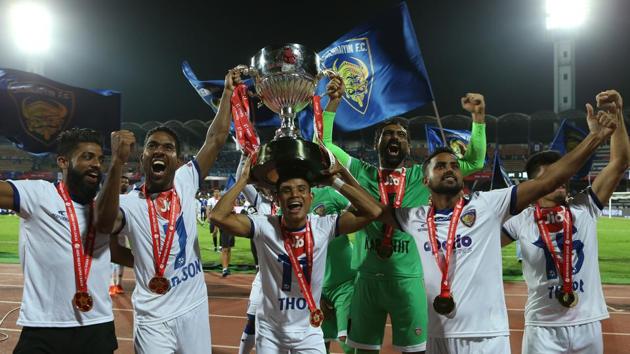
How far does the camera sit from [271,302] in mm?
3160

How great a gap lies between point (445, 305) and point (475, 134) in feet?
4.89

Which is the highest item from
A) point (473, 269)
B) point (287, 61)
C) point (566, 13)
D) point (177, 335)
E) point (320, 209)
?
point (566, 13)

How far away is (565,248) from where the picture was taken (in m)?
3.38

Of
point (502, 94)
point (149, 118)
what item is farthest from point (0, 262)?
point (502, 94)

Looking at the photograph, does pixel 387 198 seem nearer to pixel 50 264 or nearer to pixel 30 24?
pixel 50 264

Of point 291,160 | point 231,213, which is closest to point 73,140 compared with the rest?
point 231,213

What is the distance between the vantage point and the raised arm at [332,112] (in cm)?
366

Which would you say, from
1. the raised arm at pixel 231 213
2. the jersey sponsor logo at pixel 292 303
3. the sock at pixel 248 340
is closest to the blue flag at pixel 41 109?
the sock at pixel 248 340

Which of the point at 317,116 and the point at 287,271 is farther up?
the point at 317,116

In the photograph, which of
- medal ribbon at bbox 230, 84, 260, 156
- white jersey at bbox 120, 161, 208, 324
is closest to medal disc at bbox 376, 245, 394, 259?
medal ribbon at bbox 230, 84, 260, 156

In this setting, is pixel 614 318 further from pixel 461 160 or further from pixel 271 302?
pixel 271 302

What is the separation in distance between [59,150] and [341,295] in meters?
2.81

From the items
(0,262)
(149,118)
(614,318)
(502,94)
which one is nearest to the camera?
(614,318)

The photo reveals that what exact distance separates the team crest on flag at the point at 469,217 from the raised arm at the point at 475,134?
29.1 inches
